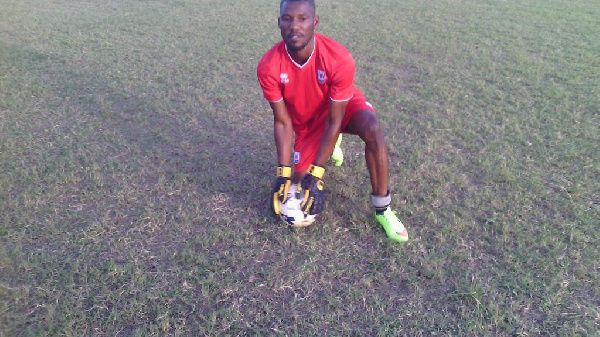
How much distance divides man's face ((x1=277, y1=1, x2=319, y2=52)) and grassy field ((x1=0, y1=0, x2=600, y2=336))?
1134mm

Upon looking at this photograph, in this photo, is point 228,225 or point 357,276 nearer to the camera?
point 357,276

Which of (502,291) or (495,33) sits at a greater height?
(502,291)

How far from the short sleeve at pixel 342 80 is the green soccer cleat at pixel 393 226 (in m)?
0.77

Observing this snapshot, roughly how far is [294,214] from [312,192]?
6.9 inches

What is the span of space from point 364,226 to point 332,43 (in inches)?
46.8

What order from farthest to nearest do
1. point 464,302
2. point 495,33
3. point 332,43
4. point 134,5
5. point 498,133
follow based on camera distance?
point 134,5 < point 495,33 < point 498,133 < point 332,43 < point 464,302

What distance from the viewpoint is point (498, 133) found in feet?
13.3

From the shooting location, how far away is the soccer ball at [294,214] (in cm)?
280

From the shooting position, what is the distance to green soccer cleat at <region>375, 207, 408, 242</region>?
2.75m

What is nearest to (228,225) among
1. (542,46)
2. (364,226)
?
(364,226)

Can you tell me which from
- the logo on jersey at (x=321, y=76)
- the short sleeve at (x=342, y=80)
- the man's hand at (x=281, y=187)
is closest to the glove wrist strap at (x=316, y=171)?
the man's hand at (x=281, y=187)

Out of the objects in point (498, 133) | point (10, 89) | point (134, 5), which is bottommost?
point (134, 5)

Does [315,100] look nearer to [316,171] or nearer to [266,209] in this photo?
[316,171]

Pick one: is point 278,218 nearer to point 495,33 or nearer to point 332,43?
point 332,43
